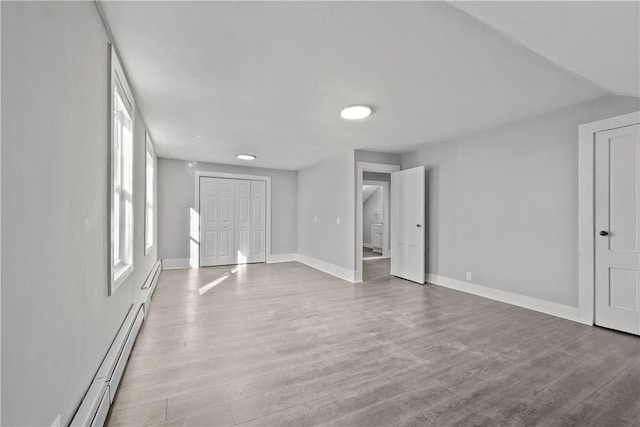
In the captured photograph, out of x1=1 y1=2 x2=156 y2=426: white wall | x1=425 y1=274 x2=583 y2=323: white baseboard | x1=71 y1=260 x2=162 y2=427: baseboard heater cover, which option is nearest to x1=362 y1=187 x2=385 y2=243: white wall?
x1=425 y1=274 x2=583 y2=323: white baseboard

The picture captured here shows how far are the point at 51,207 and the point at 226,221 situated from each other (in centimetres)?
579

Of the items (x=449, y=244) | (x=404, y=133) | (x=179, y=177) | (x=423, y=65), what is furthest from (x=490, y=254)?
(x=179, y=177)

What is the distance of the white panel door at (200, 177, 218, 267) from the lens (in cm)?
654

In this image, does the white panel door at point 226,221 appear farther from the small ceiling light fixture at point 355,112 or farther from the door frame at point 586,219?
the door frame at point 586,219

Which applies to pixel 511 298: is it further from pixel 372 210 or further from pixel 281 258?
pixel 372 210

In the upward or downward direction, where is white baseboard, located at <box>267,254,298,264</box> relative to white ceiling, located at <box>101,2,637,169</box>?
downward

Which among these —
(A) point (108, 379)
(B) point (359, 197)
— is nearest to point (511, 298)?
(B) point (359, 197)

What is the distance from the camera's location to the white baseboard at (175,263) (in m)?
6.17

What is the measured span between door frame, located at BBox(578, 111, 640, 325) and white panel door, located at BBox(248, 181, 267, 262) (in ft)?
19.7

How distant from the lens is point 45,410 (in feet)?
3.54

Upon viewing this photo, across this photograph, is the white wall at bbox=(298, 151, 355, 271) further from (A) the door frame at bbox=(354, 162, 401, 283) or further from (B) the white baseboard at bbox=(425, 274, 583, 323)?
(B) the white baseboard at bbox=(425, 274, 583, 323)

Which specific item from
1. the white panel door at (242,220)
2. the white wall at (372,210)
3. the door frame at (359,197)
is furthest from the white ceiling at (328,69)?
the white wall at (372,210)

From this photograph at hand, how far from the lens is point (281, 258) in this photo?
7.40 meters

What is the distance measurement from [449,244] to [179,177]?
5.77 m
